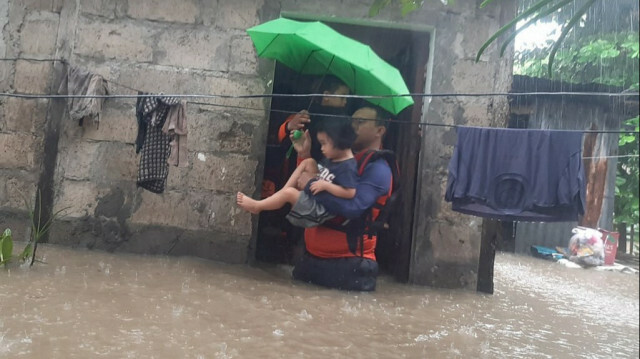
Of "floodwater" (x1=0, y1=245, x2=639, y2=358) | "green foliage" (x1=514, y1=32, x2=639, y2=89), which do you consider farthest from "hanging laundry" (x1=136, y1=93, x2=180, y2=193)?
"green foliage" (x1=514, y1=32, x2=639, y2=89)

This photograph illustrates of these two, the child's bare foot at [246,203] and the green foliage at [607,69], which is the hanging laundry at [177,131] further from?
the green foliage at [607,69]

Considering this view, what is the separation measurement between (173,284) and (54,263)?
978 mm

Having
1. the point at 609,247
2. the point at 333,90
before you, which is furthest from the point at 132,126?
the point at 609,247

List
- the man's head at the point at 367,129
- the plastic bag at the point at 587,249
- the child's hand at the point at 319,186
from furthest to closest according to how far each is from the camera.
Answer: the plastic bag at the point at 587,249
the man's head at the point at 367,129
the child's hand at the point at 319,186

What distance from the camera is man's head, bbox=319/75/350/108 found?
4.33 meters

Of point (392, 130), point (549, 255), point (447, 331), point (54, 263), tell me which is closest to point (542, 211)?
point (447, 331)

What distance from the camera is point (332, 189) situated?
3.56 metres

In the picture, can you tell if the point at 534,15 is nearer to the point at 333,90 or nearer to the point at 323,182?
the point at 323,182

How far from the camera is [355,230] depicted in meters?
3.80

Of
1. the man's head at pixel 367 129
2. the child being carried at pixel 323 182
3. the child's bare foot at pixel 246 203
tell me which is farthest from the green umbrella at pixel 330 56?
the child's bare foot at pixel 246 203

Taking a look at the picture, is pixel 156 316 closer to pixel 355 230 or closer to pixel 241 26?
pixel 355 230

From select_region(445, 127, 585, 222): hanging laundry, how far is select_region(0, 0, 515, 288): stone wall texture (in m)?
0.84

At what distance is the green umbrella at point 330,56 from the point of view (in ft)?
11.1

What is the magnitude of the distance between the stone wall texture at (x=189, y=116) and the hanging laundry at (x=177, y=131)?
529 millimetres
